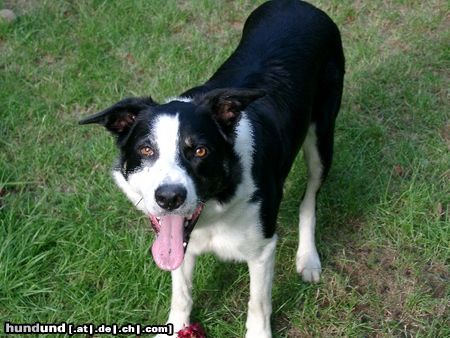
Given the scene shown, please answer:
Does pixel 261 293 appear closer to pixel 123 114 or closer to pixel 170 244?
pixel 170 244

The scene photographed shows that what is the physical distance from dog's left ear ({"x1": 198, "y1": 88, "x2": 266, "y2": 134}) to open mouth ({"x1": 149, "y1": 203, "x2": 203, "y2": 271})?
0.40 metres

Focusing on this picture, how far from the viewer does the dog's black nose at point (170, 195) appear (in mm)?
2480

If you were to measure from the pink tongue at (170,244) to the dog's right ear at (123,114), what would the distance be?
0.47 meters

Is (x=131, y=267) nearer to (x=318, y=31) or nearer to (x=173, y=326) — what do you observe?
(x=173, y=326)

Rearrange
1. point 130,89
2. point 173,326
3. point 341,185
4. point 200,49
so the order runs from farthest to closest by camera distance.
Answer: point 200,49
point 130,89
point 341,185
point 173,326

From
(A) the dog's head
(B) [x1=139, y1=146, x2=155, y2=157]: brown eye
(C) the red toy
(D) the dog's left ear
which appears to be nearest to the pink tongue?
(A) the dog's head

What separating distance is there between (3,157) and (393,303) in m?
2.78

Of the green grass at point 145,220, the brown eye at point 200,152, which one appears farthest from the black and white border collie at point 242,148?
the green grass at point 145,220

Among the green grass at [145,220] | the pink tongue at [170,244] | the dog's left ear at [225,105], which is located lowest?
the green grass at [145,220]

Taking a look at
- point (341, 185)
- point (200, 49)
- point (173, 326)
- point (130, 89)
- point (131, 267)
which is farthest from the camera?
point (200, 49)

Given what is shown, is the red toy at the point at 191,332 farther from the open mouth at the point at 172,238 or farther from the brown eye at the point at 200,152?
the brown eye at the point at 200,152

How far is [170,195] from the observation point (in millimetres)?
2479

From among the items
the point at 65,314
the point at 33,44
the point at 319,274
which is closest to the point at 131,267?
the point at 65,314

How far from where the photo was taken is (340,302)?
3.52 m
